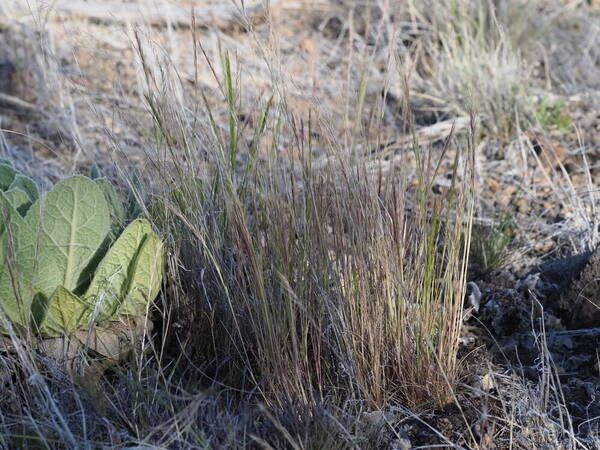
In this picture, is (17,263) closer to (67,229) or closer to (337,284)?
(67,229)

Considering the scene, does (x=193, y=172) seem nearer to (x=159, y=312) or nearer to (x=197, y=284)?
(x=197, y=284)

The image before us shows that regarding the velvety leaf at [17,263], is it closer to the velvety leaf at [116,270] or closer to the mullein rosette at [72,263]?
the mullein rosette at [72,263]

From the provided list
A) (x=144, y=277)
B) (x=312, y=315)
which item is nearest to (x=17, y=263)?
(x=144, y=277)

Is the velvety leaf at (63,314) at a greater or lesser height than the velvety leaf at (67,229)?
lesser

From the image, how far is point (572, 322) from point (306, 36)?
2.86m

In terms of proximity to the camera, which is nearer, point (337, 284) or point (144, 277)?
point (337, 284)

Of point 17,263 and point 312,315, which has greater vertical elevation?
point 17,263

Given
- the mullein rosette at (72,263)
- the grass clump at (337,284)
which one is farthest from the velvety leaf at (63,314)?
the grass clump at (337,284)

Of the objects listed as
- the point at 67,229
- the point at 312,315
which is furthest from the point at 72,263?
the point at 312,315

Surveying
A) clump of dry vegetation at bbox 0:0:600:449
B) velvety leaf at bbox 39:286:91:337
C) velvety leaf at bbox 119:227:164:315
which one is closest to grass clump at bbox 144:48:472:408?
clump of dry vegetation at bbox 0:0:600:449

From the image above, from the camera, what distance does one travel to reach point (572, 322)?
1930mm

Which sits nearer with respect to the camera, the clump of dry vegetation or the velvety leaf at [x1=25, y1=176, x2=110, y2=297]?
the clump of dry vegetation

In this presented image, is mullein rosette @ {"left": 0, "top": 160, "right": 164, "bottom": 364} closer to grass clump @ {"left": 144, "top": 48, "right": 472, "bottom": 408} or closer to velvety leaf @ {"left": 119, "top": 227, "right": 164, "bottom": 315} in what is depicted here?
velvety leaf @ {"left": 119, "top": 227, "right": 164, "bottom": 315}

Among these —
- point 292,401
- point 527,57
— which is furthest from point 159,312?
point 527,57
